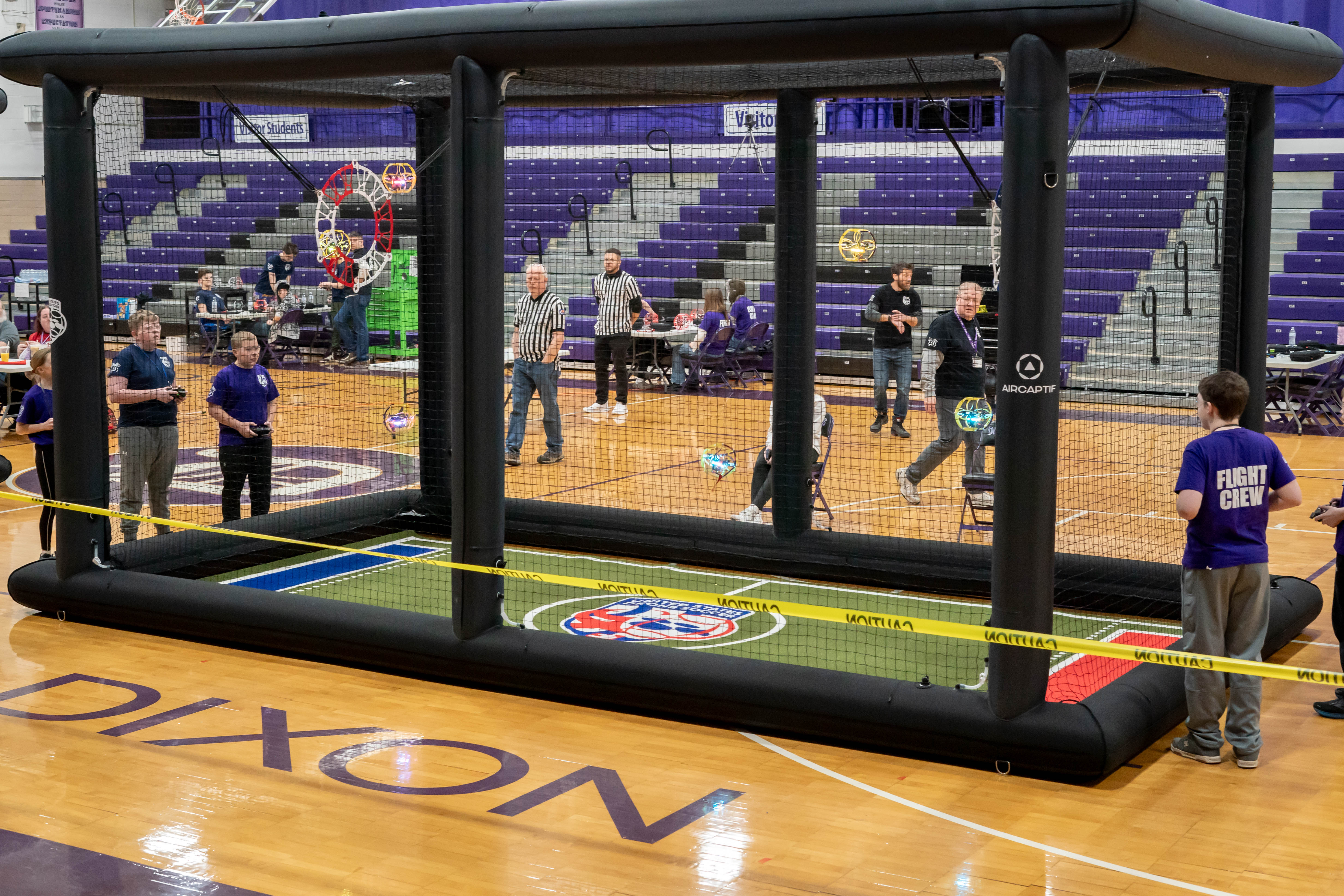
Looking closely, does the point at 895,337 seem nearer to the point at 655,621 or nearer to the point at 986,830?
the point at 655,621

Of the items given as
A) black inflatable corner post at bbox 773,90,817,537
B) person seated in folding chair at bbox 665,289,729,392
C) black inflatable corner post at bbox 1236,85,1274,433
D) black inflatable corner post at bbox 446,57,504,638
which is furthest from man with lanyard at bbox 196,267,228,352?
black inflatable corner post at bbox 1236,85,1274,433

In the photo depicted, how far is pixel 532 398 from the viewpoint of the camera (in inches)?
544

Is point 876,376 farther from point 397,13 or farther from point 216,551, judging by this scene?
point 397,13

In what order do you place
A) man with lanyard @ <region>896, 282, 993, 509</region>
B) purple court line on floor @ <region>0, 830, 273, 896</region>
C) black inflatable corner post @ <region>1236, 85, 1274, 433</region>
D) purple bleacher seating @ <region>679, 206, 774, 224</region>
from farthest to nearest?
A: 1. purple bleacher seating @ <region>679, 206, 774, 224</region>
2. man with lanyard @ <region>896, 282, 993, 509</region>
3. black inflatable corner post @ <region>1236, 85, 1274, 433</region>
4. purple court line on floor @ <region>0, 830, 273, 896</region>

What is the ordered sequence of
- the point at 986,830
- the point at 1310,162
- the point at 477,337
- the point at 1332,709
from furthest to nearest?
the point at 1310,162 → the point at 477,337 → the point at 1332,709 → the point at 986,830

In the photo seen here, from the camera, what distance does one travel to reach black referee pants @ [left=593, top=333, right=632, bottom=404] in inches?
635

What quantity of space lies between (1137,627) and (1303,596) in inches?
37.6

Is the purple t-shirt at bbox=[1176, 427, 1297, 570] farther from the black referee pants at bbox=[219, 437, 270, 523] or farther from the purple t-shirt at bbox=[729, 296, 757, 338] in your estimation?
the purple t-shirt at bbox=[729, 296, 757, 338]

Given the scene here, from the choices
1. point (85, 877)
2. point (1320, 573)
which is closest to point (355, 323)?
point (1320, 573)

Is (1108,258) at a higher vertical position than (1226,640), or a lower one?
higher

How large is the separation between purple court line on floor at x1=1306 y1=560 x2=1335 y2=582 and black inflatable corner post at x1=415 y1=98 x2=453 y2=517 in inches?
235

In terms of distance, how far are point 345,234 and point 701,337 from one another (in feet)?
17.5

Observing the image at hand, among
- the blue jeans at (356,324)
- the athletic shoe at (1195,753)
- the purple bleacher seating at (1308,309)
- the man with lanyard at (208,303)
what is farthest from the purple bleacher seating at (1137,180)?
the athletic shoe at (1195,753)

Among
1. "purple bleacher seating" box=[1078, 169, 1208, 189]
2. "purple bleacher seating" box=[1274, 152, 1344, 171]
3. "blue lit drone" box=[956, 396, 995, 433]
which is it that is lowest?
"blue lit drone" box=[956, 396, 995, 433]
